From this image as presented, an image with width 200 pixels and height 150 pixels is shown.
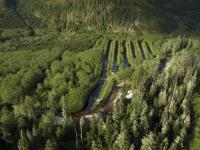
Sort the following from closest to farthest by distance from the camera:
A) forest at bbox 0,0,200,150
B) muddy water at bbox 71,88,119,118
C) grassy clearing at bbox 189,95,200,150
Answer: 1. forest at bbox 0,0,200,150
2. grassy clearing at bbox 189,95,200,150
3. muddy water at bbox 71,88,119,118

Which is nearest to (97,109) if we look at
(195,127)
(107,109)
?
(107,109)

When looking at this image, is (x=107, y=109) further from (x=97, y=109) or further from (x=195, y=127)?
(x=195, y=127)

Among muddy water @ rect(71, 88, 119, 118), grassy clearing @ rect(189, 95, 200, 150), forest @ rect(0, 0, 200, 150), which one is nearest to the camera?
forest @ rect(0, 0, 200, 150)

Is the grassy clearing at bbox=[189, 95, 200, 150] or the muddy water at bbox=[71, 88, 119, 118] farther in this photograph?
the muddy water at bbox=[71, 88, 119, 118]

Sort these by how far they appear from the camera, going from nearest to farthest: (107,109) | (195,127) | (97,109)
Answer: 1. (195,127)
2. (97,109)
3. (107,109)

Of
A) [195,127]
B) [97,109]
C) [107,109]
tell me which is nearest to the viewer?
[195,127]

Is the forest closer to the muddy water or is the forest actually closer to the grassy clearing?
the muddy water

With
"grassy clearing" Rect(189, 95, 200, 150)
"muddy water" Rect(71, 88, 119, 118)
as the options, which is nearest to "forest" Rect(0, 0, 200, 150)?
"muddy water" Rect(71, 88, 119, 118)

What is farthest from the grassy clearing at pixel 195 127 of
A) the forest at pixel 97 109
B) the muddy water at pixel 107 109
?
the muddy water at pixel 107 109

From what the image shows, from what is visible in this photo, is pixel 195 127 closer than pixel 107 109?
Yes

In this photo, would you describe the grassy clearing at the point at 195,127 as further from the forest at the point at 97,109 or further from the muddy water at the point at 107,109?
the muddy water at the point at 107,109

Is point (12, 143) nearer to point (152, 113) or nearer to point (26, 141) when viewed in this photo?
point (26, 141)
